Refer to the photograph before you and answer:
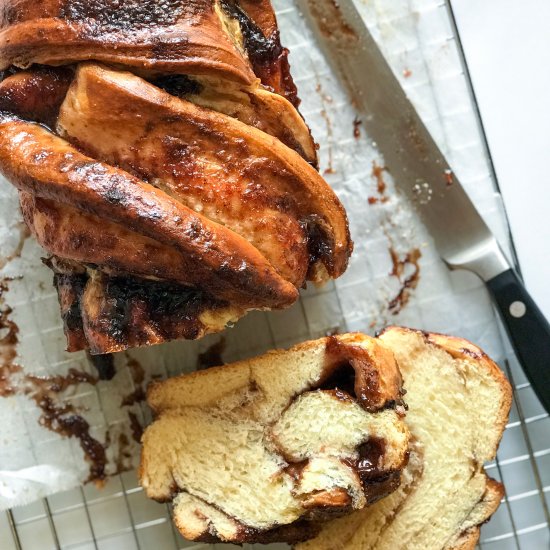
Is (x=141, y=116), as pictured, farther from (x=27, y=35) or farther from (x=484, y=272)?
(x=484, y=272)

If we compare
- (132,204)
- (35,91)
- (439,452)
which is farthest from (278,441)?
(35,91)

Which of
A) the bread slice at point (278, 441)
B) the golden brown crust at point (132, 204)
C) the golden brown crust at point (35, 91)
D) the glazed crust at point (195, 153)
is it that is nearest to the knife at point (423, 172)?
the bread slice at point (278, 441)

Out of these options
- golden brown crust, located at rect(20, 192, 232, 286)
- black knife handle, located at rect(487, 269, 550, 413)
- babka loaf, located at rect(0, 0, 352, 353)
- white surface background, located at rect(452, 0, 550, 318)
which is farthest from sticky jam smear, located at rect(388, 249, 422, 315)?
golden brown crust, located at rect(20, 192, 232, 286)

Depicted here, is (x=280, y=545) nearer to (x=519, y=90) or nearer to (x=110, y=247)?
(x=110, y=247)

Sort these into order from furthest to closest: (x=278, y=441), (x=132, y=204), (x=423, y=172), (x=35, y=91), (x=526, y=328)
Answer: (x=423, y=172) → (x=526, y=328) → (x=278, y=441) → (x=35, y=91) → (x=132, y=204)

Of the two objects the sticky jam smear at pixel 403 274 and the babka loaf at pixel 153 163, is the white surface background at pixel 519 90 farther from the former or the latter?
the babka loaf at pixel 153 163
